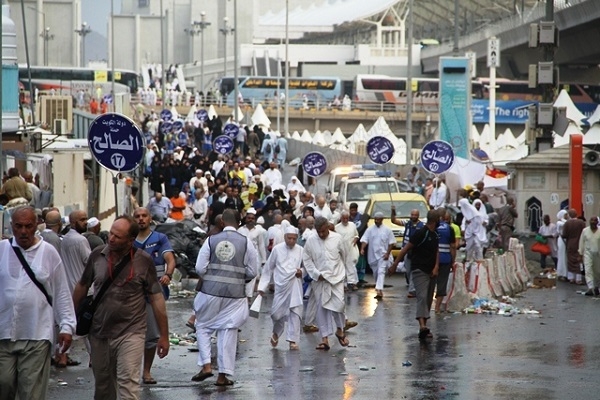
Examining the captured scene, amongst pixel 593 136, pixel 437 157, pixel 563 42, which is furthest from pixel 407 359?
pixel 563 42

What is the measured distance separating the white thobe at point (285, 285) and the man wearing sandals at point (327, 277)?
170 mm

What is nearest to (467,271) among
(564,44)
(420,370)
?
(420,370)

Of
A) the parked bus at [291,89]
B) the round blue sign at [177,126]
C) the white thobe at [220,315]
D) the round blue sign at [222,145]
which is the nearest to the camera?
the white thobe at [220,315]

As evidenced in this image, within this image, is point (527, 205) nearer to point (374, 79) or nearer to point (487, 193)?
point (487, 193)

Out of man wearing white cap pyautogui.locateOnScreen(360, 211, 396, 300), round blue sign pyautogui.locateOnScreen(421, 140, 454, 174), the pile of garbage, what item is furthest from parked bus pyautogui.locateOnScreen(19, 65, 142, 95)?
the pile of garbage

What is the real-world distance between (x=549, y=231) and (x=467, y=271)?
7.71 meters

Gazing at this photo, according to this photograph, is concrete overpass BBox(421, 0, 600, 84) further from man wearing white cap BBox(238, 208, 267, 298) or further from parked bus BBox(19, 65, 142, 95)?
parked bus BBox(19, 65, 142, 95)

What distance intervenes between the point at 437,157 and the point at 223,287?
57.1 feet

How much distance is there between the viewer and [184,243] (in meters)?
22.3

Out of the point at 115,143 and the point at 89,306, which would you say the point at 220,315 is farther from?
the point at 89,306

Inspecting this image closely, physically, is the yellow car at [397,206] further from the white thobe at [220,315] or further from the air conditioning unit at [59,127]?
the white thobe at [220,315]

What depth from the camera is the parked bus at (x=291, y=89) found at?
343 ft

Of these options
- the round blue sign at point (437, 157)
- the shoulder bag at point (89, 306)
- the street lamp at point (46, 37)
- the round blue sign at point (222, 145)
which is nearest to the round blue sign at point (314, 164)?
the round blue sign at point (437, 157)

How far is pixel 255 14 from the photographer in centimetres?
15112
